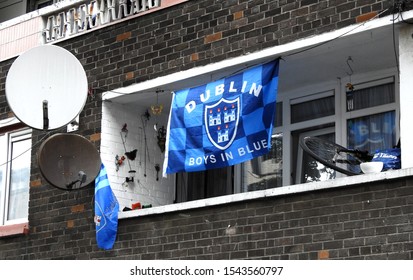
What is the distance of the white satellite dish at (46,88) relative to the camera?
48.1 ft

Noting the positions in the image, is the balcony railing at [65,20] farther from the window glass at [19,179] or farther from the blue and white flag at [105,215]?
the blue and white flag at [105,215]

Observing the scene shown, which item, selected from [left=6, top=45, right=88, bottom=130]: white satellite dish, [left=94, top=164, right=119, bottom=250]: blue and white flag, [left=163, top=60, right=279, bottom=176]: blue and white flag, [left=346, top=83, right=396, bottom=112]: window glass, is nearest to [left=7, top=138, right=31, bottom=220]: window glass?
[left=94, top=164, right=119, bottom=250]: blue and white flag

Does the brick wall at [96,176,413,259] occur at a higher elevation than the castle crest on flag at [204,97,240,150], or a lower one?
lower

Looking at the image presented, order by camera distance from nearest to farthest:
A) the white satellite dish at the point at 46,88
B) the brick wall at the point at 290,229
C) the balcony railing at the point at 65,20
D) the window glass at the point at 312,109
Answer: the brick wall at the point at 290,229
the white satellite dish at the point at 46,88
the window glass at the point at 312,109
the balcony railing at the point at 65,20

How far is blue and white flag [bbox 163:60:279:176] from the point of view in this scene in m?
14.9

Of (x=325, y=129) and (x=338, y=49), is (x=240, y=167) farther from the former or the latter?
(x=338, y=49)

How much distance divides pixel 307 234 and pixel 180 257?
6.76ft

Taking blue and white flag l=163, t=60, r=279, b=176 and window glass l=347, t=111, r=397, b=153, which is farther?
window glass l=347, t=111, r=397, b=153

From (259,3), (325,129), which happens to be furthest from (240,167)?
(259,3)

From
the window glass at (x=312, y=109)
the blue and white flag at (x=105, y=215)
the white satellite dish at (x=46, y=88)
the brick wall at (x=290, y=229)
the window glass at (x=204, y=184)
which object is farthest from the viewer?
the window glass at (x=204, y=184)

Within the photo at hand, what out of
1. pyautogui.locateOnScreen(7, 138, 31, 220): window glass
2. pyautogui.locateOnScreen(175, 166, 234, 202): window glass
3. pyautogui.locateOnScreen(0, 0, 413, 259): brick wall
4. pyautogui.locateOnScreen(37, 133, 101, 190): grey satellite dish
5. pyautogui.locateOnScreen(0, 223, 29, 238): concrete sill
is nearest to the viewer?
pyautogui.locateOnScreen(0, 0, 413, 259): brick wall

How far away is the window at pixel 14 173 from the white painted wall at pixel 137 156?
1.67m

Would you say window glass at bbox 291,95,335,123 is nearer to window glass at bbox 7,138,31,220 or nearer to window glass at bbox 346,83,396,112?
window glass at bbox 346,83,396,112

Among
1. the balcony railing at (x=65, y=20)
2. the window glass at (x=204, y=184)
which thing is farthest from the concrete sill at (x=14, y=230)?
the balcony railing at (x=65, y=20)
